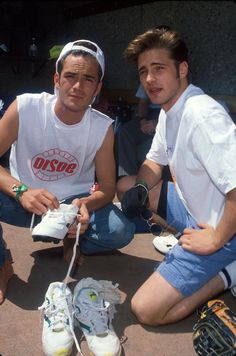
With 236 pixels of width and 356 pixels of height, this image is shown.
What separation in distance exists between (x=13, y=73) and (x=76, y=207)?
20.1ft

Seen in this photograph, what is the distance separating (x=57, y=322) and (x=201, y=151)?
3.53ft

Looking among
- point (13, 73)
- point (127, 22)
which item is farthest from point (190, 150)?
point (13, 73)

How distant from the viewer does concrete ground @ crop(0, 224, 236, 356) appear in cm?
192

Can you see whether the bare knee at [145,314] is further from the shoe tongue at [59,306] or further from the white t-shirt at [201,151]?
the white t-shirt at [201,151]

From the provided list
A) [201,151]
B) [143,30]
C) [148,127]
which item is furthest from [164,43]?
[143,30]

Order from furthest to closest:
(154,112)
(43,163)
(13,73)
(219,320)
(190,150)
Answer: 1. (13,73)
2. (154,112)
3. (43,163)
4. (190,150)
5. (219,320)

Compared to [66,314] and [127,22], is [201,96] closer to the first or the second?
[66,314]

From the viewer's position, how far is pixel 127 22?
589 centimetres

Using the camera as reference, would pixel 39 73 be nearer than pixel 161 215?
No

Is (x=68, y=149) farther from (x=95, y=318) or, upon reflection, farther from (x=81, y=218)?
(x=95, y=318)

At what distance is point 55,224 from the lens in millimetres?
1972

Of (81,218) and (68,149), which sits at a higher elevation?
(68,149)

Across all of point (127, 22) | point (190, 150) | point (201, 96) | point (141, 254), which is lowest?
point (141, 254)

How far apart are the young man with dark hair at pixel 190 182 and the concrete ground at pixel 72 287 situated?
103 millimetres
